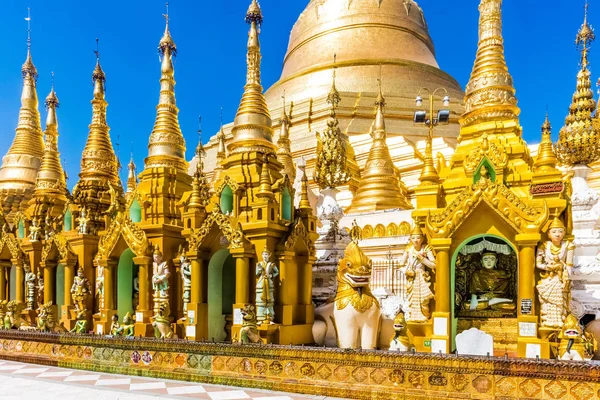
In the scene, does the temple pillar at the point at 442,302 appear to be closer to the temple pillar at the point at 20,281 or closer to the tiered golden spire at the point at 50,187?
the temple pillar at the point at 20,281

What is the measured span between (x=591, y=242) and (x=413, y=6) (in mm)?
22660

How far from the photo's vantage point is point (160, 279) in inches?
432

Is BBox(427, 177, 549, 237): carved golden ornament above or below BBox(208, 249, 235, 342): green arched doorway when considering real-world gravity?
above

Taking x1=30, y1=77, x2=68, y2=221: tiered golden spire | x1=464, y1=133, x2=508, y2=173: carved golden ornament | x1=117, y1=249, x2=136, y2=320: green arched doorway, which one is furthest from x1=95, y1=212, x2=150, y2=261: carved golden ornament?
x1=464, y1=133, x2=508, y2=173: carved golden ornament

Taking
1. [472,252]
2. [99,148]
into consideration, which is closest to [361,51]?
[99,148]

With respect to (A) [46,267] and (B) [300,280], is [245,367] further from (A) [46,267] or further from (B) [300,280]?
(A) [46,267]

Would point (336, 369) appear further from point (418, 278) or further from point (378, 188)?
point (378, 188)

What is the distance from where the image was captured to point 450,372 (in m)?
6.34

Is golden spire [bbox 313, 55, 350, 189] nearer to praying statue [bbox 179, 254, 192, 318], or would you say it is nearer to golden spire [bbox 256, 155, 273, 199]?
golden spire [bbox 256, 155, 273, 199]

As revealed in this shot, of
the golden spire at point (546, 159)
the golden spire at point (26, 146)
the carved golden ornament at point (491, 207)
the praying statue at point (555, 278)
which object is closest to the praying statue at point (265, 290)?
the carved golden ornament at point (491, 207)

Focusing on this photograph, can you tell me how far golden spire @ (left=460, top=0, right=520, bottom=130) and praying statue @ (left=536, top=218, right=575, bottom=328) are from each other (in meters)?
4.18

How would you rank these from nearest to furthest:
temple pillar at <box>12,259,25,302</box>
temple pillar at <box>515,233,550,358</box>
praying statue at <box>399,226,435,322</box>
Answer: temple pillar at <box>515,233,550,358</box>
praying statue at <box>399,226,435,322</box>
temple pillar at <box>12,259,25,302</box>

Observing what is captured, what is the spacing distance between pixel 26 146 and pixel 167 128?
36.1 ft

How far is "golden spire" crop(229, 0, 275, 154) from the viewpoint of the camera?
476 inches
